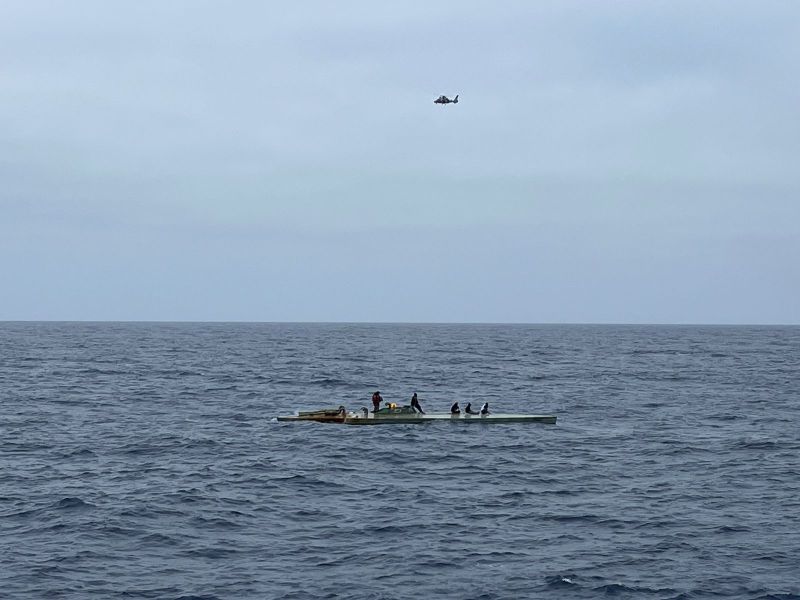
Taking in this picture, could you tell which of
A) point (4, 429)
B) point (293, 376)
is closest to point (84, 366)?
point (293, 376)

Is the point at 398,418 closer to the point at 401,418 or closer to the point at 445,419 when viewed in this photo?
the point at 401,418

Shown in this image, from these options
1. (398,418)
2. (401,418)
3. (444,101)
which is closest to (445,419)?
(401,418)

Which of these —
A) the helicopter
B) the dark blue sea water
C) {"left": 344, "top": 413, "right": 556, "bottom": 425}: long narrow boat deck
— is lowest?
the dark blue sea water

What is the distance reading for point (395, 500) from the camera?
33.6m

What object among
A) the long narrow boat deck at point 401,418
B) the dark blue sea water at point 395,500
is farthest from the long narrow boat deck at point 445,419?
the dark blue sea water at point 395,500

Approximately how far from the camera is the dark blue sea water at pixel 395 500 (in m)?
24.4

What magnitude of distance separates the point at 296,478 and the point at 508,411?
1033 inches

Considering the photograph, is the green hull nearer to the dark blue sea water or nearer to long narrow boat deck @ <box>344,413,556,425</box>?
long narrow boat deck @ <box>344,413,556,425</box>

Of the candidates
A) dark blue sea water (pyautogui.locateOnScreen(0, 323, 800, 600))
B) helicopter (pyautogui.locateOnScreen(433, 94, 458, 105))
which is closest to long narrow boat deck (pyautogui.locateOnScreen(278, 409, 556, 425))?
dark blue sea water (pyautogui.locateOnScreen(0, 323, 800, 600))

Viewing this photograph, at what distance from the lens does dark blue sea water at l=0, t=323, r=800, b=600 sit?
24.4 m

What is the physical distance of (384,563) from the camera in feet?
84.3

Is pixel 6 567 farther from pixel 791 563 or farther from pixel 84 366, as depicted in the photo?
pixel 84 366

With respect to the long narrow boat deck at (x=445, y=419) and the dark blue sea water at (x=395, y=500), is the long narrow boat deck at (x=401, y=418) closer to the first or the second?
the long narrow boat deck at (x=445, y=419)

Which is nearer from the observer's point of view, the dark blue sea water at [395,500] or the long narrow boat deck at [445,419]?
the dark blue sea water at [395,500]
